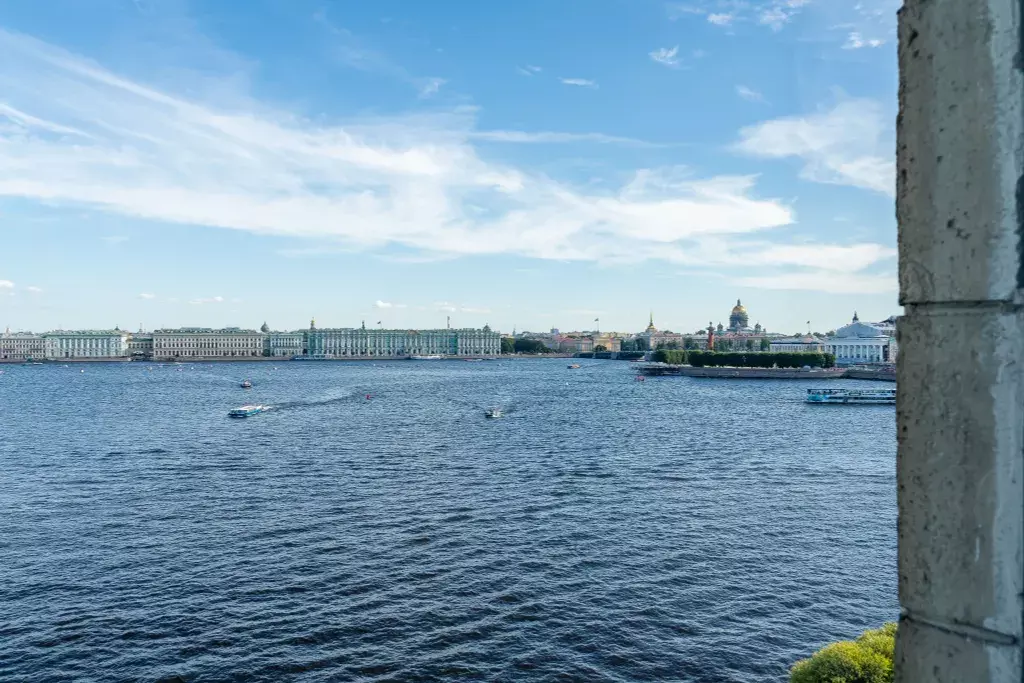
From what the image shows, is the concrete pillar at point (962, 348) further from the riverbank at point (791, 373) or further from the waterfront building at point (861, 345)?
the waterfront building at point (861, 345)

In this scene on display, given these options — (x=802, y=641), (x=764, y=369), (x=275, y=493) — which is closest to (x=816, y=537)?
(x=802, y=641)

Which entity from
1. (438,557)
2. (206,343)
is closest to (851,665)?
(438,557)

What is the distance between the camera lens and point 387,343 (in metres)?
195

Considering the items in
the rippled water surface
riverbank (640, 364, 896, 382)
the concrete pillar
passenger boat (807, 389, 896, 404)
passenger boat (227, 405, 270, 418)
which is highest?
the concrete pillar

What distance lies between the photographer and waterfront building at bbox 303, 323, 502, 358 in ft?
624

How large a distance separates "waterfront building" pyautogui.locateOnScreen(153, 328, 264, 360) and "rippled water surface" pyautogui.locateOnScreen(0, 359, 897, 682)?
15156cm

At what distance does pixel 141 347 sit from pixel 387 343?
2395 inches

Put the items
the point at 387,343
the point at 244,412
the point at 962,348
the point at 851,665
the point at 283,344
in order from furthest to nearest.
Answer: the point at 387,343 → the point at 283,344 → the point at 244,412 → the point at 851,665 → the point at 962,348

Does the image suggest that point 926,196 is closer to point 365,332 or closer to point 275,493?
point 275,493

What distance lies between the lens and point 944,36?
5.44ft

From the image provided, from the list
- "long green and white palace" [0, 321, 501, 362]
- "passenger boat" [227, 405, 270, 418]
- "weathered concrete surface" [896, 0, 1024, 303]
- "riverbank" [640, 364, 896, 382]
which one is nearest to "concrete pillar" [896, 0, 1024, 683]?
"weathered concrete surface" [896, 0, 1024, 303]

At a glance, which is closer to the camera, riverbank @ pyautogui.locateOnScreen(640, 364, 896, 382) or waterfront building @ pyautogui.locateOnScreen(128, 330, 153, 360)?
riverbank @ pyautogui.locateOnScreen(640, 364, 896, 382)

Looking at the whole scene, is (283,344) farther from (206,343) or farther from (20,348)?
(20,348)

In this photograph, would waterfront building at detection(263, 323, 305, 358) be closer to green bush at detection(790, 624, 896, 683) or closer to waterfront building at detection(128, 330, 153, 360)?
waterfront building at detection(128, 330, 153, 360)
